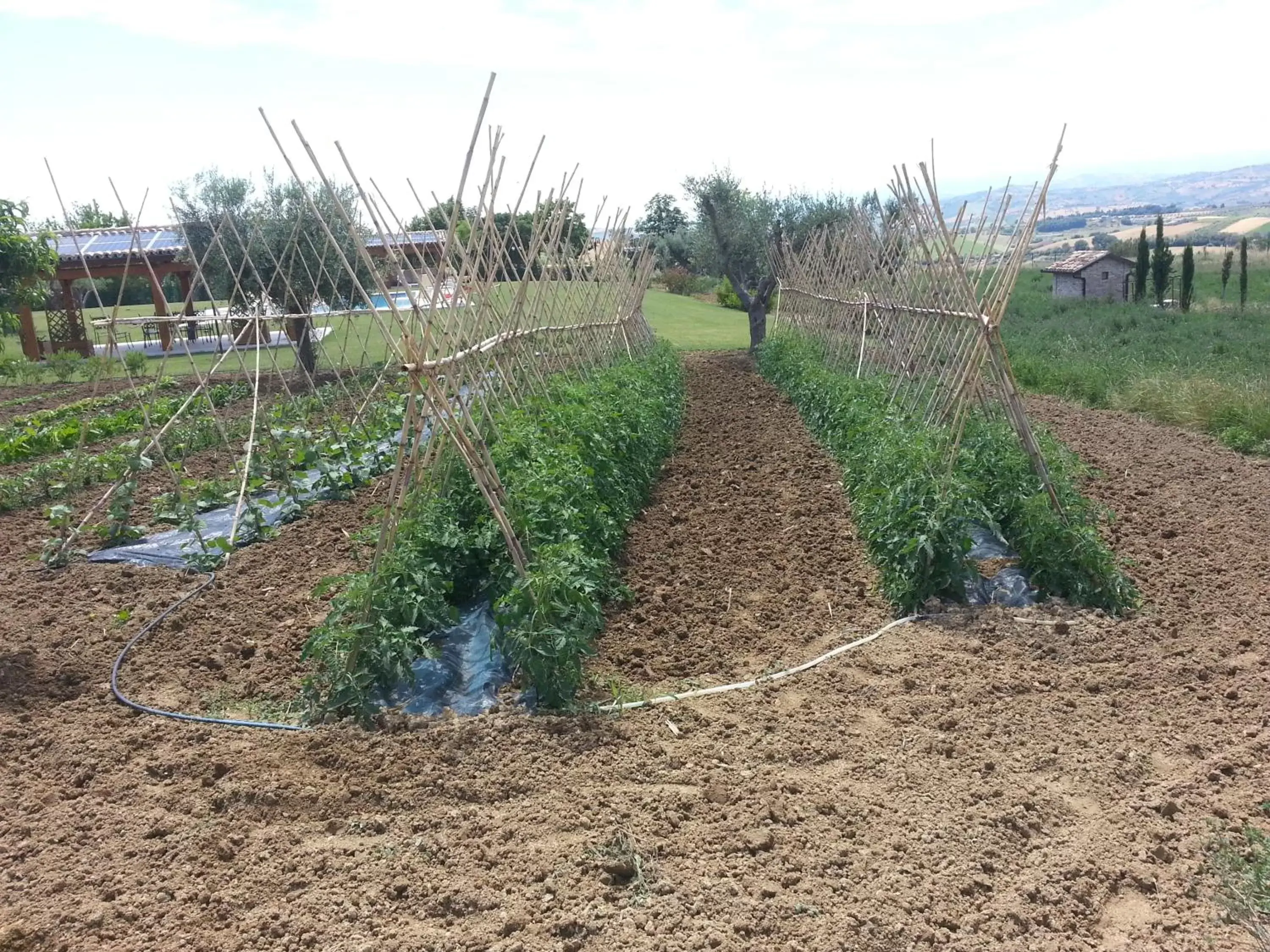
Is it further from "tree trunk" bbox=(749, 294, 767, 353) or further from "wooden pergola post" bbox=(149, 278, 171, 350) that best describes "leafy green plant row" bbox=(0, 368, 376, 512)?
"tree trunk" bbox=(749, 294, 767, 353)

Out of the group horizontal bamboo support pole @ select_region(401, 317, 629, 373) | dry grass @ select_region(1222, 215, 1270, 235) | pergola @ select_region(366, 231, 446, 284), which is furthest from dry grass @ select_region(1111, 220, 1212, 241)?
pergola @ select_region(366, 231, 446, 284)

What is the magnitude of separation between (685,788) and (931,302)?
7.53 metres

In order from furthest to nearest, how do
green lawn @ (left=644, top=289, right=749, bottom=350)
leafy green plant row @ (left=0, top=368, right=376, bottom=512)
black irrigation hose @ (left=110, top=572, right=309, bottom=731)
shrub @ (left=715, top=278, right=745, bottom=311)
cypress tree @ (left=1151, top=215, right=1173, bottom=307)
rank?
1. shrub @ (left=715, top=278, right=745, bottom=311)
2. cypress tree @ (left=1151, top=215, right=1173, bottom=307)
3. green lawn @ (left=644, top=289, right=749, bottom=350)
4. leafy green plant row @ (left=0, top=368, right=376, bottom=512)
5. black irrigation hose @ (left=110, top=572, right=309, bottom=731)

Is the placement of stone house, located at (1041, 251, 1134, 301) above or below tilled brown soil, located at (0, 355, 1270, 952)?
below

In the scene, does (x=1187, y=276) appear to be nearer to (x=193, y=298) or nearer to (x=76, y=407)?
→ (x=193, y=298)

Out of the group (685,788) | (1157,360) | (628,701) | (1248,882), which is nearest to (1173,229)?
(1157,360)

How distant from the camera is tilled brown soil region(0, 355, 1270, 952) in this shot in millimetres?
3355

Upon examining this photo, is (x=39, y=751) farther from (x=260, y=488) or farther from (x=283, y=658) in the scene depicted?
(x=260, y=488)

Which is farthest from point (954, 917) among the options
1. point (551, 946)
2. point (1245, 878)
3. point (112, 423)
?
point (112, 423)

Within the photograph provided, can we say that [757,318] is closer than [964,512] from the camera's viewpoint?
No

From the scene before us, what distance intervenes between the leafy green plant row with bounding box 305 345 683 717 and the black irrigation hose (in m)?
0.20

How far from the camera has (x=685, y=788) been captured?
4133mm

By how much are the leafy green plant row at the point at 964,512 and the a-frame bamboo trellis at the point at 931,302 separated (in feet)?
0.63

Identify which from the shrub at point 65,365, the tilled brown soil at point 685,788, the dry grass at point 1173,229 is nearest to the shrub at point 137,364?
the shrub at point 65,365
